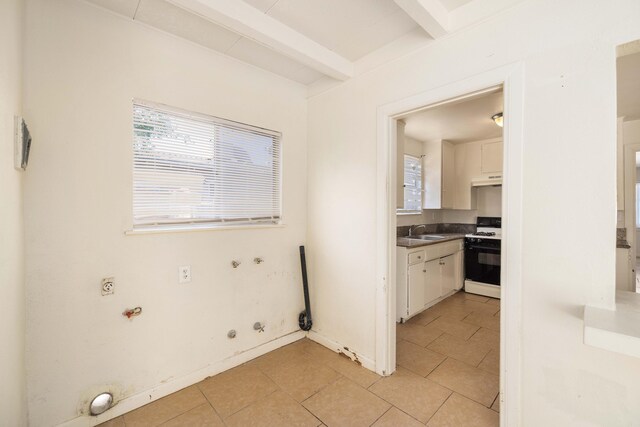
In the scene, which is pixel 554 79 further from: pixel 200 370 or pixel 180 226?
pixel 200 370

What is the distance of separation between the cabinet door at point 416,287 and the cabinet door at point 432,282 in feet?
0.35

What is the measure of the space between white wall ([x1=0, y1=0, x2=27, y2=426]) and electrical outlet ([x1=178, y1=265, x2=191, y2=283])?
2.57 feet

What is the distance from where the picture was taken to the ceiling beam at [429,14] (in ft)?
4.87

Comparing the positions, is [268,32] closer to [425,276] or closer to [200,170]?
[200,170]

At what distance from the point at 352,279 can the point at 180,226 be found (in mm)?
1473

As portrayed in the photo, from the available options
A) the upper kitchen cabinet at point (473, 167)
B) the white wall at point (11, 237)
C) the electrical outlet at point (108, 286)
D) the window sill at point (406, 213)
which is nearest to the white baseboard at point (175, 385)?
the white wall at point (11, 237)

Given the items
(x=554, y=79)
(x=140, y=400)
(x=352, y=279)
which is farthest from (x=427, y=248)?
(x=140, y=400)

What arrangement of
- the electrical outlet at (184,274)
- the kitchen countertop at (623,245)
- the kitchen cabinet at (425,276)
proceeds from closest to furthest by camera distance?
the electrical outlet at (184,274)
the kitchen countertop at (623,245)
the kitchen cabinet at (425,276)

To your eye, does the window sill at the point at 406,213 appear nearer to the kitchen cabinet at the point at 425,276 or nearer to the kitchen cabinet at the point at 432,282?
the kitchen cabinet at the point at 425,276

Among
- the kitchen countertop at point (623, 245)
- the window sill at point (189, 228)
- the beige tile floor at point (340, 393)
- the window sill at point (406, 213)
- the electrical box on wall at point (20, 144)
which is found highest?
the electrical box on wall at point (20, 144)

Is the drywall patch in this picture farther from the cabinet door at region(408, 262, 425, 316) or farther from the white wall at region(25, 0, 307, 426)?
the white wall at region(25, 0, 307, 426)

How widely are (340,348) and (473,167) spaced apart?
370 cm

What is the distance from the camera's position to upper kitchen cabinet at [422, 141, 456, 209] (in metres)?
4.36

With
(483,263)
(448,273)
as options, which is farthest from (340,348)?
(483,263)
